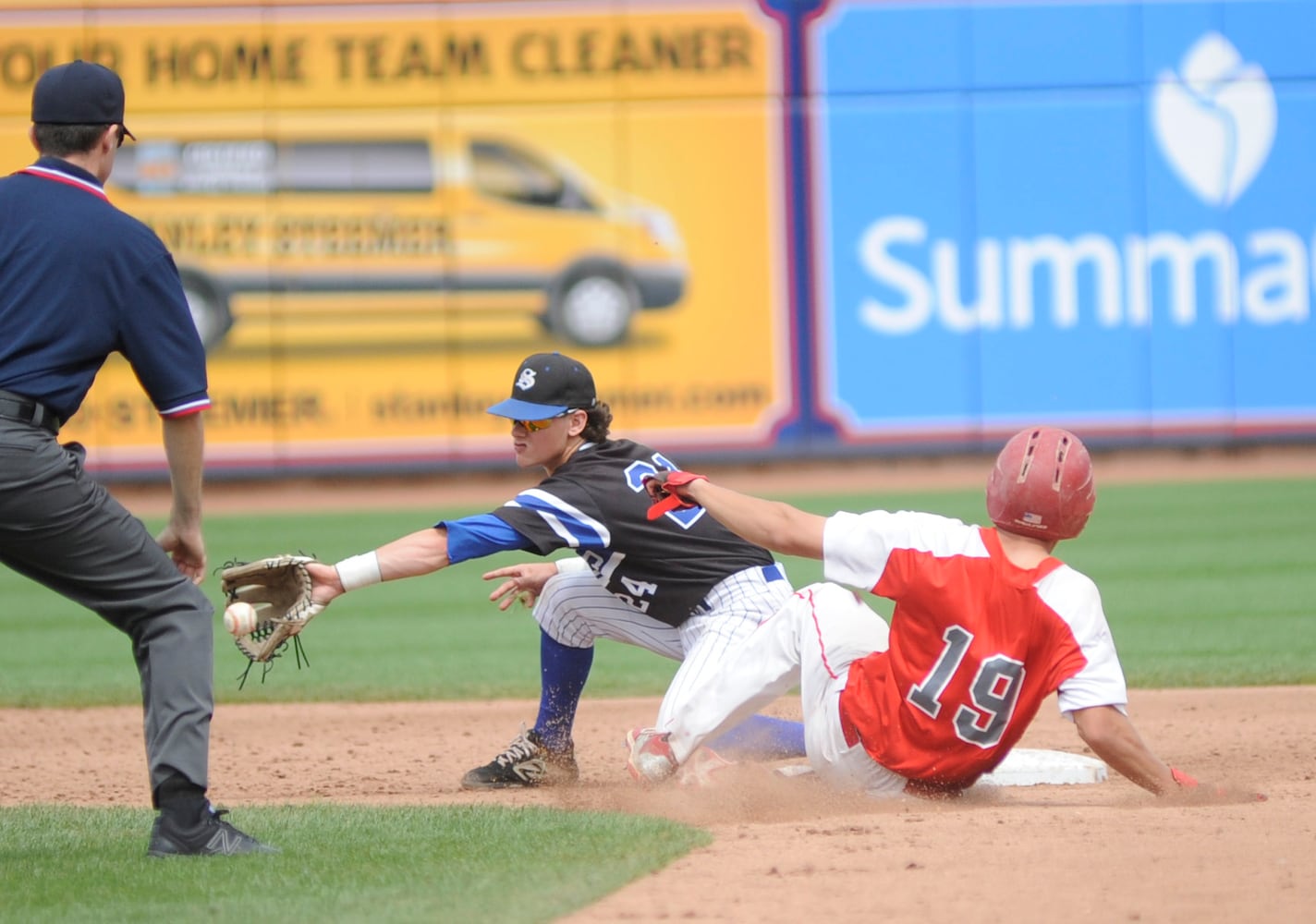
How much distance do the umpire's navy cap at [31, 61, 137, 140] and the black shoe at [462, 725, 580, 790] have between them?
7.42 ft

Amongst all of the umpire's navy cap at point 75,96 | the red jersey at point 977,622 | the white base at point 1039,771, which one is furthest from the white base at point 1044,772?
the umpire's navy cap at point 75,96

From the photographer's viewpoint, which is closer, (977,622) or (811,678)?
(977,622)

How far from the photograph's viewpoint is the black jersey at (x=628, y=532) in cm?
450

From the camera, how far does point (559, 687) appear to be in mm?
5051

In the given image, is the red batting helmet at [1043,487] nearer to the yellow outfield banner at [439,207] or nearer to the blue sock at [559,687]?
the blue sock at [559,687]

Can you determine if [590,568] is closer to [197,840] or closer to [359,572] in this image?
[359,572]

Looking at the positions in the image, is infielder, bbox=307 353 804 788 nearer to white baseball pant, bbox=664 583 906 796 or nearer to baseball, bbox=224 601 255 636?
white baseball pant, bbox=664 583 906 796

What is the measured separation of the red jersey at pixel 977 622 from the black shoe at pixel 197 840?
1.56m

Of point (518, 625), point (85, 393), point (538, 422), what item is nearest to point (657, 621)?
point (538, 422)

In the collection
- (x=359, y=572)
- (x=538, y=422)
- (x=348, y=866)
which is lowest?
(x=348, y=866)

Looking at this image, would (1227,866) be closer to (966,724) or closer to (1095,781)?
(966,724)

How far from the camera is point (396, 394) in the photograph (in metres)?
15.6

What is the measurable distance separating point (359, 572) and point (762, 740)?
4.72 ft

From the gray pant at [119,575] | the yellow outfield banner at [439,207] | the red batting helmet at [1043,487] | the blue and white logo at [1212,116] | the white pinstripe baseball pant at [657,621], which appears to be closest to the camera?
the gray pant at [119,575]
